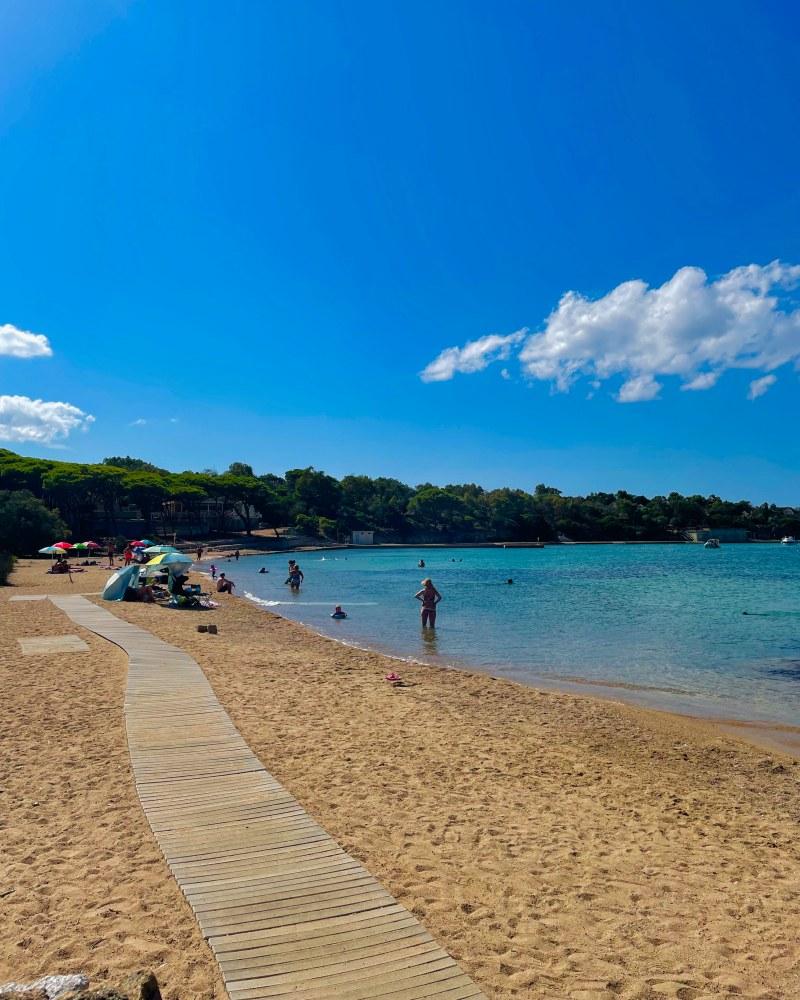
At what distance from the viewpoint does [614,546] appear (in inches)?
4958

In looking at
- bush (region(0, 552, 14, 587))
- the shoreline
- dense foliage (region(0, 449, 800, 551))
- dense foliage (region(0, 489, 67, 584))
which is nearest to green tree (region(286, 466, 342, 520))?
dense foliage (region(0, 449, 800, 551))

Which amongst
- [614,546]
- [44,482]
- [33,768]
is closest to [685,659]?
[33,768]

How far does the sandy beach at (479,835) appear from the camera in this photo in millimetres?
4125

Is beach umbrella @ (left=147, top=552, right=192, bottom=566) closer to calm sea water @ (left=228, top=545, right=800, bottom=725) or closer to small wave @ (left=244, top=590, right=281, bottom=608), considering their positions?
calm sea water @ (left=228, top=545, right=800, bottom=725)

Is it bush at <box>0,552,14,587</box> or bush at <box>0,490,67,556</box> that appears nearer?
bush at <box>0,552,14,587</box>

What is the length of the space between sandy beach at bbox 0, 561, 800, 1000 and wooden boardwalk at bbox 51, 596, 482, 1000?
17 centimetres

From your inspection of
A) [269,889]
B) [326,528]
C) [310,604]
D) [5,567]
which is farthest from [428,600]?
[326,528]

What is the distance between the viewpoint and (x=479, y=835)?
235 inches

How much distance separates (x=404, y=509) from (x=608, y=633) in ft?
354

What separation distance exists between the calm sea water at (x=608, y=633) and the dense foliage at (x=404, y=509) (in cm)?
5017

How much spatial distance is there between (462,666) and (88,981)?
1281 centimetres

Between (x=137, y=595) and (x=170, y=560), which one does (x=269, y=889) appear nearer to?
(x=170, y=560)

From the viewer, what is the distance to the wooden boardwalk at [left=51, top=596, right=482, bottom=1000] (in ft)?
12.4

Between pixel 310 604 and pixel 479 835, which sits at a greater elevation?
pixel 479 835
